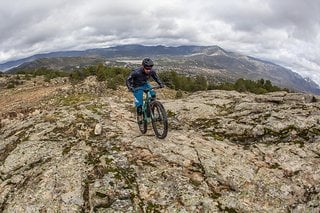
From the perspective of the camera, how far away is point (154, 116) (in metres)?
16.3

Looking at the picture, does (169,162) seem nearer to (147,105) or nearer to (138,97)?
(147,105)

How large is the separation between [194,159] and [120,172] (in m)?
3.38

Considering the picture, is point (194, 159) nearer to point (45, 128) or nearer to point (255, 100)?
point (45, 128)

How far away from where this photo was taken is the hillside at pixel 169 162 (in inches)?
468

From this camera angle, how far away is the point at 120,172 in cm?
1335

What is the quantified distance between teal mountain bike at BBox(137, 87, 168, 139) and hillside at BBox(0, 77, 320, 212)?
500 millimetres

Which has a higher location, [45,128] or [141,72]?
[141,72]

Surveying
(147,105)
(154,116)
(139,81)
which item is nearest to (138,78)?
(139,81)

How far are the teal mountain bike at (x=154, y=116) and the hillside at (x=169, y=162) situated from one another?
500 mm

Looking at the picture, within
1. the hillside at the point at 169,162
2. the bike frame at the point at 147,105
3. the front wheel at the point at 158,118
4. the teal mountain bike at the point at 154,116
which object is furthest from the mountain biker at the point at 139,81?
the hillside at the point at 169,162

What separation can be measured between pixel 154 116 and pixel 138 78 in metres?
2.47

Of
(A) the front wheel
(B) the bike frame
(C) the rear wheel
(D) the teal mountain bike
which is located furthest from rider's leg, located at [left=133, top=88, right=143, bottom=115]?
(A) the front wheel

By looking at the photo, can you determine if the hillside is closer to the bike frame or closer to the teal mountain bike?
the teal mountain bike

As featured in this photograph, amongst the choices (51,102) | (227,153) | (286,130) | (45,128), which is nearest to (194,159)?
(227,153)
